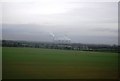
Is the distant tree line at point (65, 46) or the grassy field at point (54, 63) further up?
the distant tree line at point (65, 46)

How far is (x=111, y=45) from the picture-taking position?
298 centimetres

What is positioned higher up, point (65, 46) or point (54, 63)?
point (65, 46)

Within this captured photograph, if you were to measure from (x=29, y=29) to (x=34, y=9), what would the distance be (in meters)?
0.33

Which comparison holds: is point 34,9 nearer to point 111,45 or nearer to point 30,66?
point 30,66

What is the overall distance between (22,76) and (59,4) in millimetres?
1306

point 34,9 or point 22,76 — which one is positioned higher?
point 34,9

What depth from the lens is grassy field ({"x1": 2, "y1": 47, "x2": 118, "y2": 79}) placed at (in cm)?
300

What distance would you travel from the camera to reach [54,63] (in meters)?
3.02

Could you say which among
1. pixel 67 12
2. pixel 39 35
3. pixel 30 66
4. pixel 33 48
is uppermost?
pixel 67 12

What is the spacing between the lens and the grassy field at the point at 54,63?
3.00 m

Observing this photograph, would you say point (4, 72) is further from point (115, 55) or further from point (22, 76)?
point (115, 55)

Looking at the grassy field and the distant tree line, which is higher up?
the distant tree line

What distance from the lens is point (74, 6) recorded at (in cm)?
295

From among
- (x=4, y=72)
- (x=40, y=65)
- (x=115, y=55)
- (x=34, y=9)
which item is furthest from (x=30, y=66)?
(x=115, y=55)
